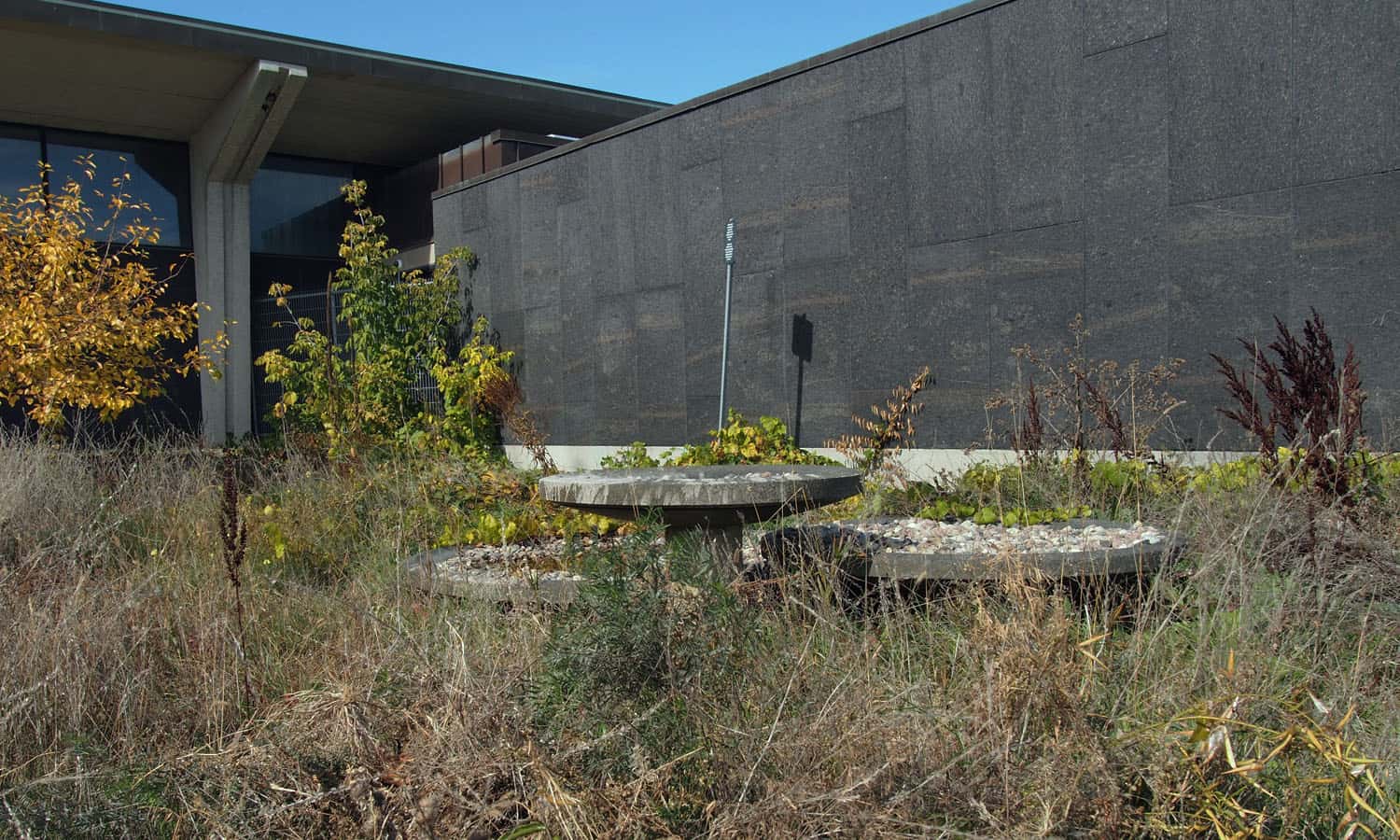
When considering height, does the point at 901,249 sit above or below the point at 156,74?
below

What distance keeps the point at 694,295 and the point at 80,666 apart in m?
7.13

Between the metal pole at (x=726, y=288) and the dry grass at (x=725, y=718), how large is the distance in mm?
5722

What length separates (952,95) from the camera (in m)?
7.75

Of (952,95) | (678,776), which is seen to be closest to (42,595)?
(678,776)

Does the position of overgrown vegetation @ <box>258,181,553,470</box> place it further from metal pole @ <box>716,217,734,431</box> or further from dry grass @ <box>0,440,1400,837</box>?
dry grass @ <box>0,440,1400,837</box>

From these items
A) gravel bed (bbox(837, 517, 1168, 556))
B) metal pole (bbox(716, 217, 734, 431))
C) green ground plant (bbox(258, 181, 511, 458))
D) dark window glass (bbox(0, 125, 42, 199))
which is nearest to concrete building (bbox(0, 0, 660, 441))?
dark window glass (bbox(0, 125, 42, 199))

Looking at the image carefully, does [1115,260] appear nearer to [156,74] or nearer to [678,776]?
[678,776]

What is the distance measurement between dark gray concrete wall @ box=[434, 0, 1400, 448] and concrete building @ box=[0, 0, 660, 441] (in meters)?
3.99

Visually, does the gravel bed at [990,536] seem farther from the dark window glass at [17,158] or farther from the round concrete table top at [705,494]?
the dark window glass at [17,158]

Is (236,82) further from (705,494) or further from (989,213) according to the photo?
(705,494)

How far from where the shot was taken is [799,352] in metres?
8.82

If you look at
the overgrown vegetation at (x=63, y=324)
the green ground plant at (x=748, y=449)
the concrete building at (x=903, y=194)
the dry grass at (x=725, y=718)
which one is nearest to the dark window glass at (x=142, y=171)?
the concrete building at (x=903, y=194)

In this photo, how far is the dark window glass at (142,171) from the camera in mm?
14961

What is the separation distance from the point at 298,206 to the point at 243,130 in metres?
3.02
